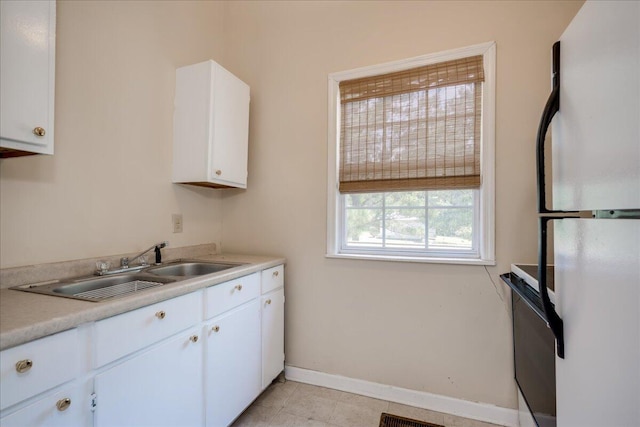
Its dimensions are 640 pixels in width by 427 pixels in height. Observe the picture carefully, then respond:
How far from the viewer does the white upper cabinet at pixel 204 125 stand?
6.12 ft

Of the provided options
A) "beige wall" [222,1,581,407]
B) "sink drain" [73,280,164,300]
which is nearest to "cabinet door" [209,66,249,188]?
"beige wall" [222,1,581,407]

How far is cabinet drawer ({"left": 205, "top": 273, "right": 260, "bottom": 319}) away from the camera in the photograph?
1444 mm

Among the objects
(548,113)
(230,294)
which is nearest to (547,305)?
(548,113)

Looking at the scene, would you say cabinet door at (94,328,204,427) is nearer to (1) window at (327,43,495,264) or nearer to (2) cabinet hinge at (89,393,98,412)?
(2) cabinet hinge at (89,393,98,412)

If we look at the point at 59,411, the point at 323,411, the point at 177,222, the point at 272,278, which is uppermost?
the point at 177,222

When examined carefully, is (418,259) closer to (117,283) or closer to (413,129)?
(413,129)

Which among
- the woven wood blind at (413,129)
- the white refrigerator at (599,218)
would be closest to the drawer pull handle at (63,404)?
the white refrigerator at (599,218)

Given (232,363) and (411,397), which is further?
(411,397)

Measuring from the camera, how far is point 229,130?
2.01 metres

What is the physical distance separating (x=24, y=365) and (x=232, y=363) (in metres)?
0.96

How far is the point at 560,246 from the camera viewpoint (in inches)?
31.2

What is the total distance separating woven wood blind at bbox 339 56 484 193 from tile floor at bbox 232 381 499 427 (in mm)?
1433

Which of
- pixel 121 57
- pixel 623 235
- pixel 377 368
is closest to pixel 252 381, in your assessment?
pixel 377 368

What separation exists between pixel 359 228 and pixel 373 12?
156 cm
